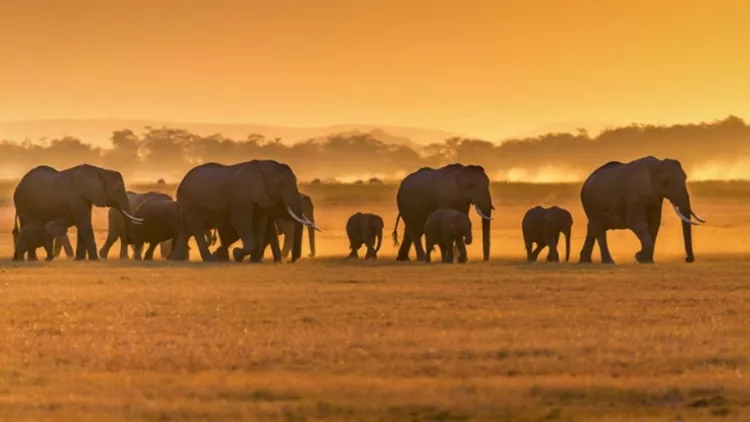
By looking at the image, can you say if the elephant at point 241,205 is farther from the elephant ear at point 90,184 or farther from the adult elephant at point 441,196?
the adult elephant at point 441,196

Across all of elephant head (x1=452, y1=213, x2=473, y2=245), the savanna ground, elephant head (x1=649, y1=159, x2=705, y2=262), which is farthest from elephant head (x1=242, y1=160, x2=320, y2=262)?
the savanna ground

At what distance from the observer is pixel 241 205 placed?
42.9m

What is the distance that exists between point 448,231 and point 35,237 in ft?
40.3

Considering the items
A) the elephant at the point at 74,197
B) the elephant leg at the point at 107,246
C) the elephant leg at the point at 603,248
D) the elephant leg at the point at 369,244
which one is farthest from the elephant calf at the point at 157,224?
the elephant leg at the point at 603,248

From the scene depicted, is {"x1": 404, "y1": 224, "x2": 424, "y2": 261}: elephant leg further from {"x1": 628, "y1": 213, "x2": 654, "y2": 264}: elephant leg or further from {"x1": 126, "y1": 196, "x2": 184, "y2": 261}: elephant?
{"x1": 628, "y1": 213, "x2": 654, "y2": 264}: elephant leg

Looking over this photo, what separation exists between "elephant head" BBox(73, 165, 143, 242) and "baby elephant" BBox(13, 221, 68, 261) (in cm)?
130

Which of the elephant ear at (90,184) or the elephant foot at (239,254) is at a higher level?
the elephant ear at (90,184)

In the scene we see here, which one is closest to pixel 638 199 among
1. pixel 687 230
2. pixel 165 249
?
pixel 687 230

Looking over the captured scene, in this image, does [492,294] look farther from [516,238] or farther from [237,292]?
[516,238]

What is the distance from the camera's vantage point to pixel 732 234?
78.9 meters

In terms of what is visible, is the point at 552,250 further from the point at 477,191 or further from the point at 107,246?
the point at 107,246

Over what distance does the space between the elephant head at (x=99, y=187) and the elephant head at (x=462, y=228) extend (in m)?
10.1

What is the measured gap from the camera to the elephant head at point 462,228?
43625mm

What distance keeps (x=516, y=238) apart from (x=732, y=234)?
38.2 ft
